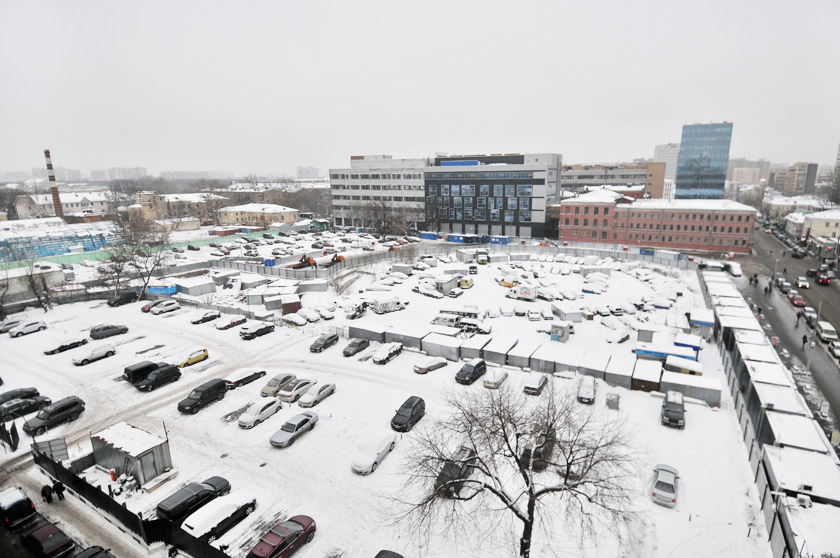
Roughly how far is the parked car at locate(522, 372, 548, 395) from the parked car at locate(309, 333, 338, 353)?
13.6m

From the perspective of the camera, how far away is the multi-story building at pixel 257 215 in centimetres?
9501

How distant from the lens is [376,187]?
91.8 metres

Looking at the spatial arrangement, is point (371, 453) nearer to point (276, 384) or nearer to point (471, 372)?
point (276, 384)

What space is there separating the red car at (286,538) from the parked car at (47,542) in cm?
542

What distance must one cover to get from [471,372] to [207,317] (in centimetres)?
2277

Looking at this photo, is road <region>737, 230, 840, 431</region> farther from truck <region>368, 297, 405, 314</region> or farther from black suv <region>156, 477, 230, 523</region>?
black suv <region>156, 477, 230, 523</region>

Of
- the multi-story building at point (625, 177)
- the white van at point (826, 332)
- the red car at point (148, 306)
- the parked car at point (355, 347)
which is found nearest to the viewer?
the parked car at point (355, 347)

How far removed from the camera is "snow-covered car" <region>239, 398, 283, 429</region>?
19969 millimetres

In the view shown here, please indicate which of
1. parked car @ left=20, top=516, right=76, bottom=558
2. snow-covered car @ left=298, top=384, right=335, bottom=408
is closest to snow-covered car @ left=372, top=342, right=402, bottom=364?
snow-covered car @ left=298, top=384, right=335, bottom=408

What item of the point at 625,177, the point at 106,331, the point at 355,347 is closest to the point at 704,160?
the point at 625,177

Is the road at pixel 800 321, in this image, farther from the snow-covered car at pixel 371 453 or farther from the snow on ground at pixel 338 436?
the snow-covered car at pixel 371 453

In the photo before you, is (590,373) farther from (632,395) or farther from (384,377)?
(384,377)

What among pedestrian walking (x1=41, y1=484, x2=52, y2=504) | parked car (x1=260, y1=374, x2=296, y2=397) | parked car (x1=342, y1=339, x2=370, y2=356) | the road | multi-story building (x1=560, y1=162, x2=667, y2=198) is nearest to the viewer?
pedestrian walking (x1=41, y1=484, x2=52, y2=504)

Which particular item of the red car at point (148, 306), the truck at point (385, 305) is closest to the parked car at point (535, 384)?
the truck at point (385, 305)
